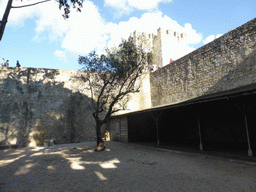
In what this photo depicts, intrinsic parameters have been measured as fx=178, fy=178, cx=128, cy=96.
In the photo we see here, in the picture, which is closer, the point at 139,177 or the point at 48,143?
the point at 139,177

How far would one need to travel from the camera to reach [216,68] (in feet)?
34.6

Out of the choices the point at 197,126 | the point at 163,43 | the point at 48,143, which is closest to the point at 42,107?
the point at 48,143

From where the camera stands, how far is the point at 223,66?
33.2ft

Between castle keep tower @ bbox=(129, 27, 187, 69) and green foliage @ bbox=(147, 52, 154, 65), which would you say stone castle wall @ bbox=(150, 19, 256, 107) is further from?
castle keep tower @ bbox=(129, 27, 187, 69)

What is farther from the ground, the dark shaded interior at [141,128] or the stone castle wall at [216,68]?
the stone castle wall at [216,68]

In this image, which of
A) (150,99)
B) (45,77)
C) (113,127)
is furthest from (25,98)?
(150,99)

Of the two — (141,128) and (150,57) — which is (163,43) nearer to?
(150,57)

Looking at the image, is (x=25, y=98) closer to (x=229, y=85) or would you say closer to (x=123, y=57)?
(x=123, y=57)

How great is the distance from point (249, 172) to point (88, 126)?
1207 centimetres

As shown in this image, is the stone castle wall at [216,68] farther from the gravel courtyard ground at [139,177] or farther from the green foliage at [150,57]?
the gravel courtyard ground at [139,177]

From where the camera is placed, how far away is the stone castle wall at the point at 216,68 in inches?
A: 345

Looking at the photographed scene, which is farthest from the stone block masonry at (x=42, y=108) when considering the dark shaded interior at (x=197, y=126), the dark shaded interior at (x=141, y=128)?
the dark shaded interior at (x=197, y=126)

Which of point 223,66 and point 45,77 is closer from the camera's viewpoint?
point 223,66

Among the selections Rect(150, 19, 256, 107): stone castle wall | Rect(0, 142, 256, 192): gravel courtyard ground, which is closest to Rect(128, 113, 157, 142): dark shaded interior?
Rect(150, 19, 256, 107): stone castle wall
